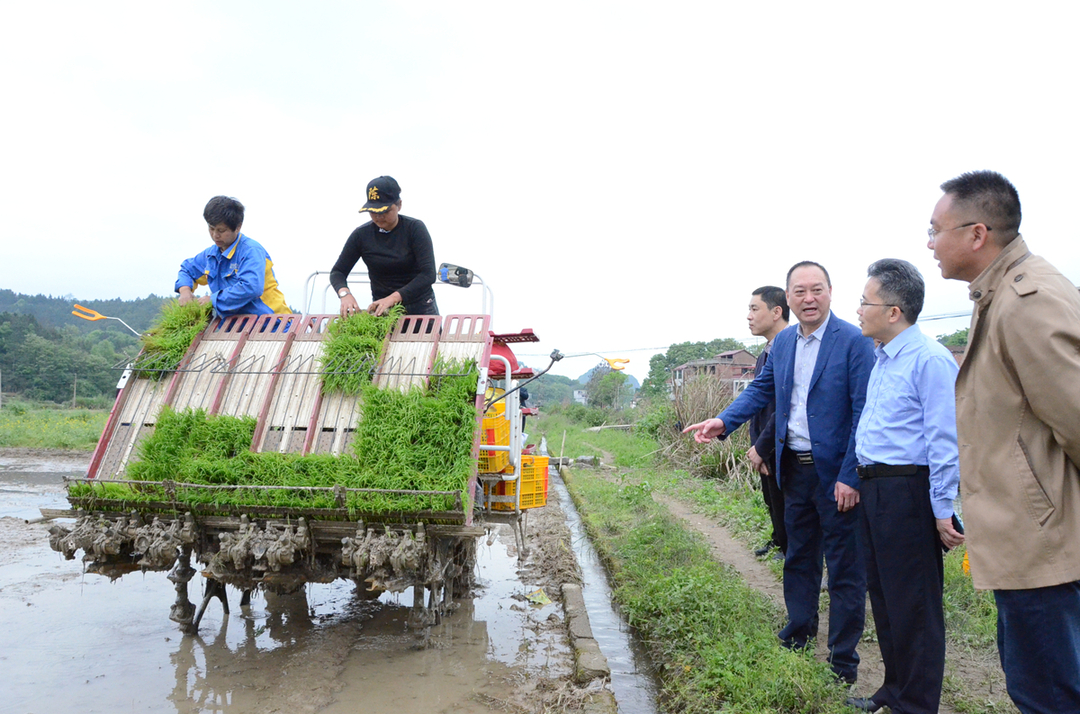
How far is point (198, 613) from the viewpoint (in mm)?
4969

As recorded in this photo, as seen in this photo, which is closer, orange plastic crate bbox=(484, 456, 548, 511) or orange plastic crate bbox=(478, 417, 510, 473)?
orange plastic crate bbox=(478, 417, 510, 473)

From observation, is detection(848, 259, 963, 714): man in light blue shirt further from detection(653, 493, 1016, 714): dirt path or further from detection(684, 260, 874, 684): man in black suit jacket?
detection(653, 493, 1016, 714): dirt path

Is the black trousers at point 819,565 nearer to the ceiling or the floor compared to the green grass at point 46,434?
nearer to the floor

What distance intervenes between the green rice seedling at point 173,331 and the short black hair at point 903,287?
463 cm

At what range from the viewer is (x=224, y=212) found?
5.19 meters

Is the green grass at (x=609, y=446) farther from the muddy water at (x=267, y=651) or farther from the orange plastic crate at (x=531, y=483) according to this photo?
the orange plastic crate at (x=531, y=483)

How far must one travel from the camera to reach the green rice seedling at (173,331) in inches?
193

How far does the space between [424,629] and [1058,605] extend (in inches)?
150

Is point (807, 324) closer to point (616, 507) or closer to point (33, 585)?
point (616, 507)

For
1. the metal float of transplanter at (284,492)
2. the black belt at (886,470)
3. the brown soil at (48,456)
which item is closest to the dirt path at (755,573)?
the black belt at (886,470)

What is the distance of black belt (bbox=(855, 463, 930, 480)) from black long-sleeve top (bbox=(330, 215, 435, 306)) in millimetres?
3403

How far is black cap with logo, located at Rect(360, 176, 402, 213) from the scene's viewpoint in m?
5.12

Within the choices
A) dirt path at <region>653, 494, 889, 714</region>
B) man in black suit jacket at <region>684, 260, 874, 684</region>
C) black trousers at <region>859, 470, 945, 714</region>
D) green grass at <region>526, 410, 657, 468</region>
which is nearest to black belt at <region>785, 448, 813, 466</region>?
man in black suit jacket at <region>684, 260, 874, 684</region>

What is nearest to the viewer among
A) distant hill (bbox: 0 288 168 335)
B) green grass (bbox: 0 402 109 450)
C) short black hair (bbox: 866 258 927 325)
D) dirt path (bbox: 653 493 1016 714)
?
short black hair (bbox: 866 258 927 325)
